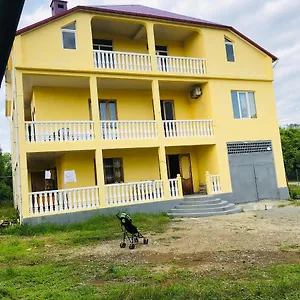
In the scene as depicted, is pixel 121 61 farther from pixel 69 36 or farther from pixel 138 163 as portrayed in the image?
pixel 138 163

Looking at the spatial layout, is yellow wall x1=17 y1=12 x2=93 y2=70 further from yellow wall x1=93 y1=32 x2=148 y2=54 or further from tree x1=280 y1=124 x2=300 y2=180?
tree x1=280 y1=124 x2=300 y2=180

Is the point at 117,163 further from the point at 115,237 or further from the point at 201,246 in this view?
the point at 201,246

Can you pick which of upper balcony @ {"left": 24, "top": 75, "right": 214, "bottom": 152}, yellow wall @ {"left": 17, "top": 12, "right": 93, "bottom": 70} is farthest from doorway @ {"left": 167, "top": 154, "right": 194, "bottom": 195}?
yellow wall @ {"left": 17, "top": 12, "right": 93, "bottom": 70}

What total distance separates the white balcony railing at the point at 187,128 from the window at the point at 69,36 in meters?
5.13

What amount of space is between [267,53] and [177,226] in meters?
11.1

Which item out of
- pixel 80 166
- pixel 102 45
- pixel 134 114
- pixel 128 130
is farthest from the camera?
pixel 134 114

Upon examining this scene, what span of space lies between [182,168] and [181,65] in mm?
5142

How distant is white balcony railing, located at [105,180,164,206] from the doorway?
→ 2996 mm

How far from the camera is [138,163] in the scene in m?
15.4

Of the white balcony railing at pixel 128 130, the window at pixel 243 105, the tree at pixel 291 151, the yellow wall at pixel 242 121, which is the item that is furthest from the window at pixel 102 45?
the tree at pixel 291 151

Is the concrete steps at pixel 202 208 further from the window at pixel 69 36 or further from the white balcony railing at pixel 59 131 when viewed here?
the window at pixel 69 36

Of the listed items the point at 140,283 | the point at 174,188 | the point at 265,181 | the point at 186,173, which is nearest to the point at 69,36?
the point at 174,188

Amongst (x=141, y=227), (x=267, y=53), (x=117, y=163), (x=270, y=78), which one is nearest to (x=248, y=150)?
(x=270, y=78)

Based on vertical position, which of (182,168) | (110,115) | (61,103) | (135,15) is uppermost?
(135,15)
